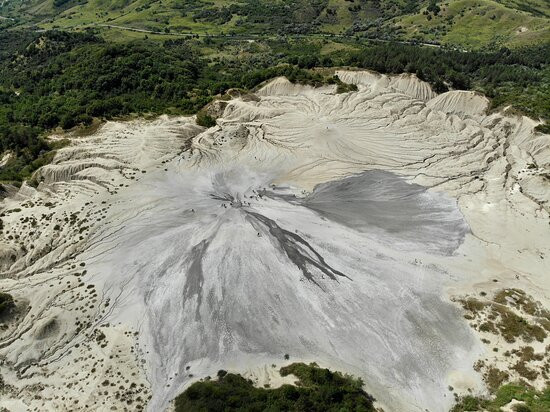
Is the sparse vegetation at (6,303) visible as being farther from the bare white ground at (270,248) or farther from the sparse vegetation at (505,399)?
the sparse vegetation at (505,399)

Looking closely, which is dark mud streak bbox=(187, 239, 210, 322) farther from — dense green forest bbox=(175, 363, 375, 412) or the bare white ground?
dense green forest bbox=(175, 363, 375, 412)

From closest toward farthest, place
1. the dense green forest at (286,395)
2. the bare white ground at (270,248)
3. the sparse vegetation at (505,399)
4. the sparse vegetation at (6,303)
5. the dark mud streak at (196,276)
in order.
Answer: the dense green forest at (286,395), the sparse vegetation at (505,399), the bare white ground at (270,248), the sparse vegetation at (6,303), the dark mud streak at (196,276)

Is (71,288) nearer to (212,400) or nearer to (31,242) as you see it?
(31,242)

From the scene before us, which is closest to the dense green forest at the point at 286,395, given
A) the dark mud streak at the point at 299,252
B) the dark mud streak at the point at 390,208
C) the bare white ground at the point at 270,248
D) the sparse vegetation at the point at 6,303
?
the bare white ground at the point at 270,248

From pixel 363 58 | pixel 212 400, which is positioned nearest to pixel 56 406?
pixel 212 400

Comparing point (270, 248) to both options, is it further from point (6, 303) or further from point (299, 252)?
point (6, 303)

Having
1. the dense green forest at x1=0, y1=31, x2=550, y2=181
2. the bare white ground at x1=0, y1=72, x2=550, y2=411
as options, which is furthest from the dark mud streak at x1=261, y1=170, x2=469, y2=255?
the dense green forest at x1=0, y1=31, x2=550, y2=181
